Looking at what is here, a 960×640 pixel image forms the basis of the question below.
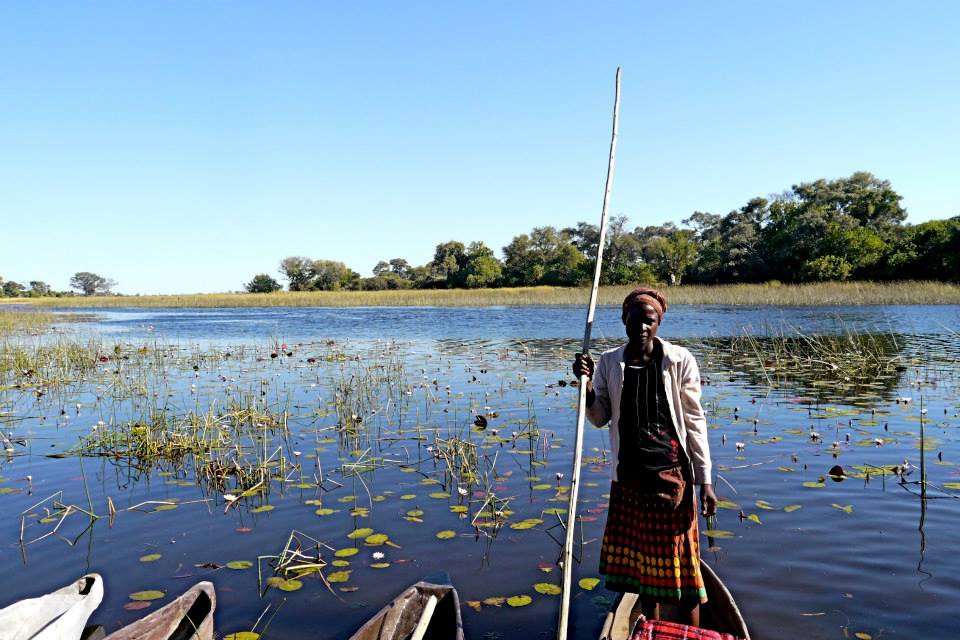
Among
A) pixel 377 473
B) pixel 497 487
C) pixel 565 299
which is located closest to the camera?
pixel 497 487

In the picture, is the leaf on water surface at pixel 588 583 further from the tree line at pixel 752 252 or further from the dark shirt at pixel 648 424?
the tree line at pixel 752 252

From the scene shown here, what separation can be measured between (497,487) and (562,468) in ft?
2.87

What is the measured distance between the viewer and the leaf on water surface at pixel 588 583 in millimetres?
4180

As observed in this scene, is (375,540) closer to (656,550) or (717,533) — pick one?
(656,550)

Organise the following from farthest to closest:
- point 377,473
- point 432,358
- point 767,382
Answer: point 432,358
point 767,382
point 377,473

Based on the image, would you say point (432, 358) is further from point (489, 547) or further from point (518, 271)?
point (518, 271)

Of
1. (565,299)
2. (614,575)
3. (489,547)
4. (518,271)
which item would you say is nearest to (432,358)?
(489,547)

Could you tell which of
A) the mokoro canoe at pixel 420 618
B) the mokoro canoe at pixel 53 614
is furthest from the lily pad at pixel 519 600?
the mokoro canoe at pixel 53 614

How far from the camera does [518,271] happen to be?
71625 millimetres

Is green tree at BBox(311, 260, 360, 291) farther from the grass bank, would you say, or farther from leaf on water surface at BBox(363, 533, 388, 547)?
leaf on water surface at BBox(363, 533, 388, 547)

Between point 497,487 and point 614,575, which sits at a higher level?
point 614,575

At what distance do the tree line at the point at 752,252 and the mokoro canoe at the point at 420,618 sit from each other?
20.3 metres

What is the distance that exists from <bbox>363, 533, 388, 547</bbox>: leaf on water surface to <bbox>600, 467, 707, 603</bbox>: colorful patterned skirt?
214cm

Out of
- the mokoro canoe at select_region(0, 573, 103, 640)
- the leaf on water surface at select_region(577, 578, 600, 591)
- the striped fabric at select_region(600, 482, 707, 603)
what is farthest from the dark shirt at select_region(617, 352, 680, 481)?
the mokoro canoe at select_region(0, 573, 103, 640)
